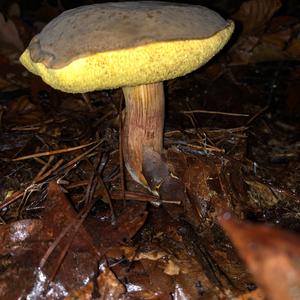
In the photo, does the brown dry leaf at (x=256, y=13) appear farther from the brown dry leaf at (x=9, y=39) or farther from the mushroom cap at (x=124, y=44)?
the brown dry leaf at (x=9, y=39)

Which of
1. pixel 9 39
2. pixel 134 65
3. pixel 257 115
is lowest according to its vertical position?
pixel 257 115

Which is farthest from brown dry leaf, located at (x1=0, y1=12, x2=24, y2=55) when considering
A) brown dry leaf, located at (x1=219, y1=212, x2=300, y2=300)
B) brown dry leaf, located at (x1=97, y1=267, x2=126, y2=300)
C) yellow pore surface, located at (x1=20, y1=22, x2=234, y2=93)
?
brown dry leaf, located at (x1=219, y1=212, x2=300, y2=300)

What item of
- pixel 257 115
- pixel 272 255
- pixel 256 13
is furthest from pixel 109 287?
pixel 256 13

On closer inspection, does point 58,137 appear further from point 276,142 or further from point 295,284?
point 295,284

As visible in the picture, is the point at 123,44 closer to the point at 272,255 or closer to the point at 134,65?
the point at 134,65

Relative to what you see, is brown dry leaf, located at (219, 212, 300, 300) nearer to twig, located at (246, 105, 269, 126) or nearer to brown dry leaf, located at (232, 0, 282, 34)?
twig, located at (246, 105, 269, 126)

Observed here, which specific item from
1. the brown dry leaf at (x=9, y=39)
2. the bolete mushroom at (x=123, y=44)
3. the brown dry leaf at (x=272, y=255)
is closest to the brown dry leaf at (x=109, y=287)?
the bolete mushroom at (x=123, y=44)
